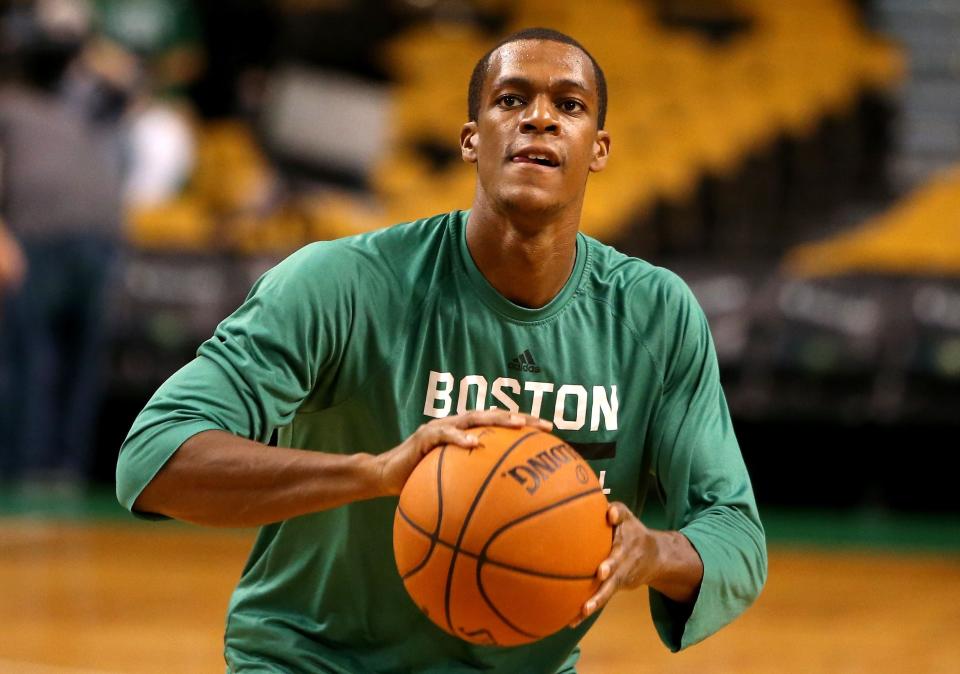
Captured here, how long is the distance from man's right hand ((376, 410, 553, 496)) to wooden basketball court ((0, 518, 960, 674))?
2586mm

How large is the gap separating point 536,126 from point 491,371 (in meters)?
0.49

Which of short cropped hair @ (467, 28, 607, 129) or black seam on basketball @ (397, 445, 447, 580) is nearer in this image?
black seam on basketball @ (397, 445, 447, 580)

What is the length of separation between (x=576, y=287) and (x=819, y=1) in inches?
417

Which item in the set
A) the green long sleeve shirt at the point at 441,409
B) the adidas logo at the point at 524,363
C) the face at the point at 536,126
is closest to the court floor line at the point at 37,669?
the green long sleeve shirt at the point at 441,409

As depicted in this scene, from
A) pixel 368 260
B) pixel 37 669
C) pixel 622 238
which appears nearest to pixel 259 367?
pixel 368 260

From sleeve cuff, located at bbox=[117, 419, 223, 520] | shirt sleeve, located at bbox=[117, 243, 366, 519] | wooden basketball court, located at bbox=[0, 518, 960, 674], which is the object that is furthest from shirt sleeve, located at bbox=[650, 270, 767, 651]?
wooden basketball court, located at bbox=[0, 518, 960, 674]

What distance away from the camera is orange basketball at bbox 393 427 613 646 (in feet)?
8.25

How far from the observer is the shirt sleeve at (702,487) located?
291 cm

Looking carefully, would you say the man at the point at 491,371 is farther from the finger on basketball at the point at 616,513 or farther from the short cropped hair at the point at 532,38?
the finger on basketball at the point at 616,513

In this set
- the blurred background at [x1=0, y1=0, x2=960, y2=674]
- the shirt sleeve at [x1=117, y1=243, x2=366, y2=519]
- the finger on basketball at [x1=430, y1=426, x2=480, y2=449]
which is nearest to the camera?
the finger on basketball at [x1=430, y1=426, x2=480, y2=449]

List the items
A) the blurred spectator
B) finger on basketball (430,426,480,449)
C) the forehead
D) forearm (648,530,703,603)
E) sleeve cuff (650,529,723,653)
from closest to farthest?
1. finger on basketball (430,426,480,449)
2. forearm (648,530,703,603)
3. sleeve cuff (650,529,723,653)
4. the forehead
5. the blurred spectator

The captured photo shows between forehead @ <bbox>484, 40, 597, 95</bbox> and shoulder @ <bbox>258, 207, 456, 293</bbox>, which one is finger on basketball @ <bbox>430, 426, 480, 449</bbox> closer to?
shoulder @ <bbox>258, 207, 456, 293</bbox>

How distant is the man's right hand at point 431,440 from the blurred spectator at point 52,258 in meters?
7.21

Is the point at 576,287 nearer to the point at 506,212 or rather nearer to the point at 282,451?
the point at 506,212
